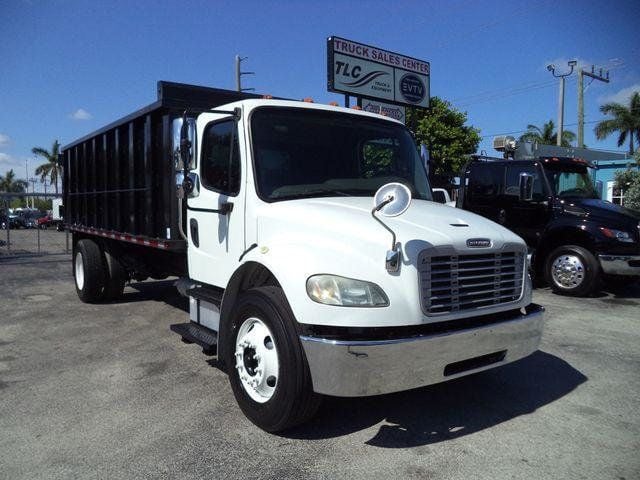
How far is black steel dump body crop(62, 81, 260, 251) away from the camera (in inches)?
217

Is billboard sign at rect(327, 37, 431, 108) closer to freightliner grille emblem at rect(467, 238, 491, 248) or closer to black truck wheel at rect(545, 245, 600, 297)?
black truck wheel at rect(545, 245, 600, 297)

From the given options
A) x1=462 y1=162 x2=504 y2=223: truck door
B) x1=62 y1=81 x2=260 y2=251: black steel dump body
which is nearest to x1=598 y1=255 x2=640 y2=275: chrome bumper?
x1=462 y1=162 x2=504 y2=223: truck door

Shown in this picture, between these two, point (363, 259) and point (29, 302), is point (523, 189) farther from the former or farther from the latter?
point (29, 302)

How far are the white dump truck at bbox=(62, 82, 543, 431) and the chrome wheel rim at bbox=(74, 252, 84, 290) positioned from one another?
3.25 m

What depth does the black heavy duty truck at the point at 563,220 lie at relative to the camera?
8.31 m

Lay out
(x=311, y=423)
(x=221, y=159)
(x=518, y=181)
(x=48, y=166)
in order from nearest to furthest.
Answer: (x=311, y=423) → (x=221, y=159) → (x=518, y=181) → (x=48, y=166)

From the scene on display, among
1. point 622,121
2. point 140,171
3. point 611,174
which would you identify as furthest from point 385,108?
point 622,121

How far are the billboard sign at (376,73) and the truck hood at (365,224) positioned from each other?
1046 cm

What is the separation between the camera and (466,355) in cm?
335

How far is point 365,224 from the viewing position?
343 centimetres

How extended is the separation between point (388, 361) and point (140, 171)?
4.42m

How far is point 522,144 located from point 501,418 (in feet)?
34.7

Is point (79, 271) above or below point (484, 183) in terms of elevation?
below

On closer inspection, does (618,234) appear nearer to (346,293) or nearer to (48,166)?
(346,293)
